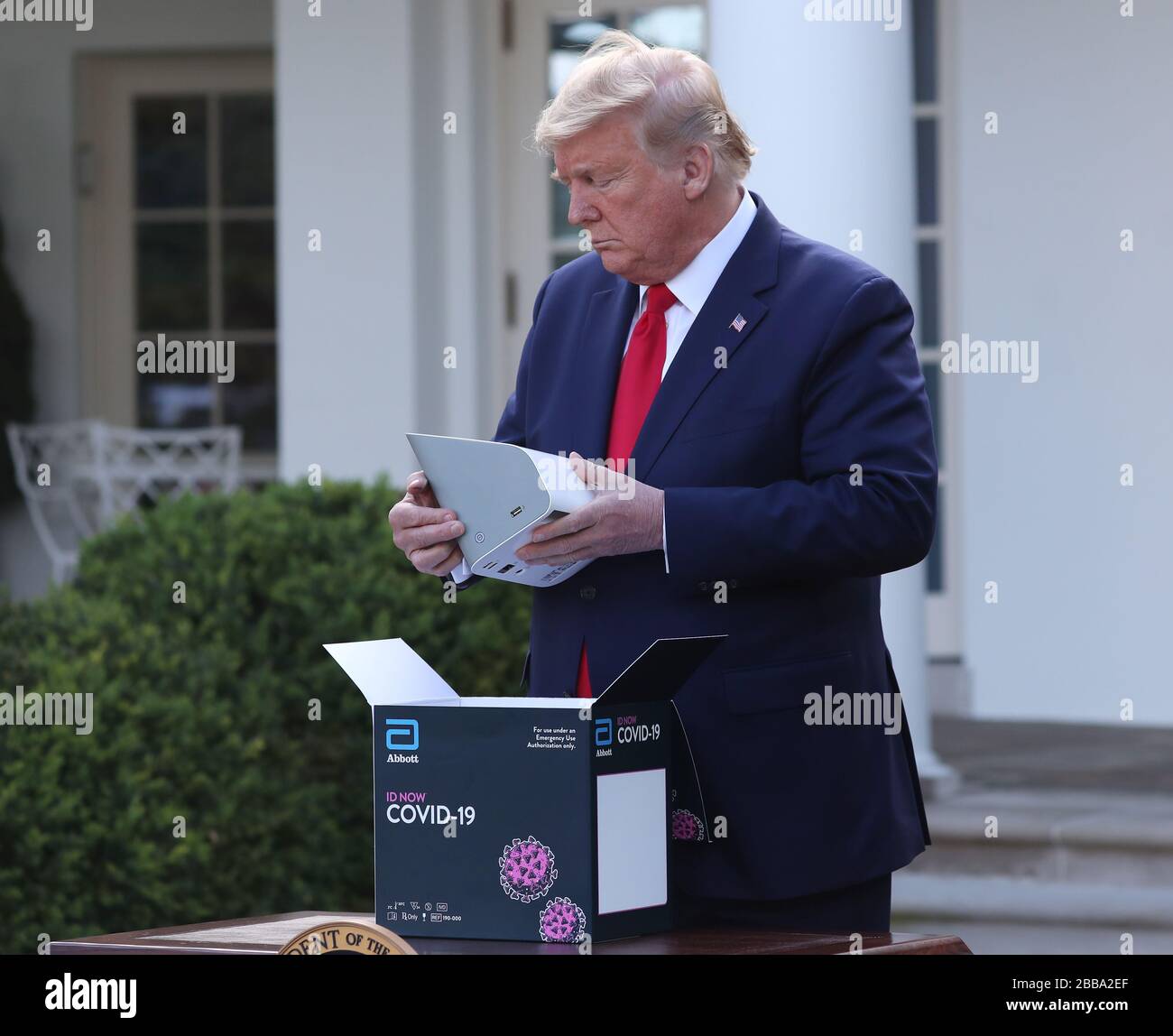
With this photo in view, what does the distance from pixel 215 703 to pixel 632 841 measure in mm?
2721

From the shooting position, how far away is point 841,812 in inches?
89.2

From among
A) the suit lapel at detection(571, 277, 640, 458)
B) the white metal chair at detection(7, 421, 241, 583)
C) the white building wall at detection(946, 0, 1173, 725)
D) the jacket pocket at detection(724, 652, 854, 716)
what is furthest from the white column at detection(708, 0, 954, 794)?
the white metal chair at detection(7, 421, 241, 583)

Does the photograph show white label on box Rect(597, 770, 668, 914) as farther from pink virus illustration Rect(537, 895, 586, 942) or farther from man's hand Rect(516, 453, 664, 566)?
man's hand Rect(516, 453, 664, 566)

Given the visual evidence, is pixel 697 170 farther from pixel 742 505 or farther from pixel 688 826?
pixel 688 826

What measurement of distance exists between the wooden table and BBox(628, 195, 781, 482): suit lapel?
648mm

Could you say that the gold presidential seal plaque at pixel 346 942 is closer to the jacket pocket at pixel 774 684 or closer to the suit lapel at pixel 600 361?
the jacket pocket at pixel 774 684

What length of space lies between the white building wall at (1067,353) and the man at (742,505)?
4603 millimetres

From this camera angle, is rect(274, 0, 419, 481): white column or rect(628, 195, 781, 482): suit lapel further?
rect(274, 0, 419, 481): white column

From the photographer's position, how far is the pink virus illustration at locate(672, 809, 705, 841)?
2201mm

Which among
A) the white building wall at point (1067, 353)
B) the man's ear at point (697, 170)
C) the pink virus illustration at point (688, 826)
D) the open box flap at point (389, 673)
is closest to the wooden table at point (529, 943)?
the pink virus illustration at point (688, 826)

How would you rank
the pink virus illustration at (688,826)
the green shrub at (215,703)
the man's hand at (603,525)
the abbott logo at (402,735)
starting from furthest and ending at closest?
the green shrub at (215,703) → the pink virus illustration at (688,826) → the man's hand at (603,525) → the abbott logo at (402,735)

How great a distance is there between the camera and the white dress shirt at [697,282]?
2.39m
